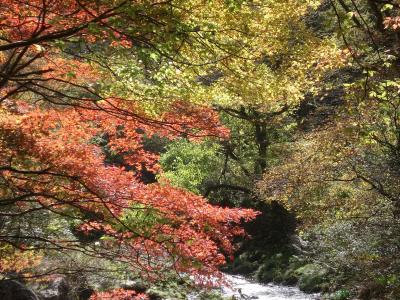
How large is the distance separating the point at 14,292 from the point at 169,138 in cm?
483

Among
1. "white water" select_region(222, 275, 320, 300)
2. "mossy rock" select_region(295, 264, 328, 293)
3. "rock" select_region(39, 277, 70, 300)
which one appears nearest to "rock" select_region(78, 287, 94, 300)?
"rock" select_region(39, 277, 70, 300)

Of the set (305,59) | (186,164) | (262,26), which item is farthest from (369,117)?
(186,164)

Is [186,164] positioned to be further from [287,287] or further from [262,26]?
[262,26]

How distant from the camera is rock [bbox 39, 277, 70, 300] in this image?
957cm

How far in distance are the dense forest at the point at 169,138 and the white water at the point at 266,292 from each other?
52 centimetres

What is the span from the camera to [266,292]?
1452 cm

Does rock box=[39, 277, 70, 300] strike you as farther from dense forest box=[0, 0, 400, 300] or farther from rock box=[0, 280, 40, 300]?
rock box=[0, 280, 40, 300]

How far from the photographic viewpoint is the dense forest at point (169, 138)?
434 cm

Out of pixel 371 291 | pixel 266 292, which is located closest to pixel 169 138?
pixel 371 291

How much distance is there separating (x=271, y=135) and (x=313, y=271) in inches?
285

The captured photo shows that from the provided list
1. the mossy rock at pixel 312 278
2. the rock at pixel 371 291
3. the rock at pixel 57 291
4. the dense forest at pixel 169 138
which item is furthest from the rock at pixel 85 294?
the mossy rock at pixel 312 278

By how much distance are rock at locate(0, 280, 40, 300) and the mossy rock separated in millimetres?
9112

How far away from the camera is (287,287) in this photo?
15102mm

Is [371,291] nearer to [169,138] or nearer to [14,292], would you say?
[169,138]
